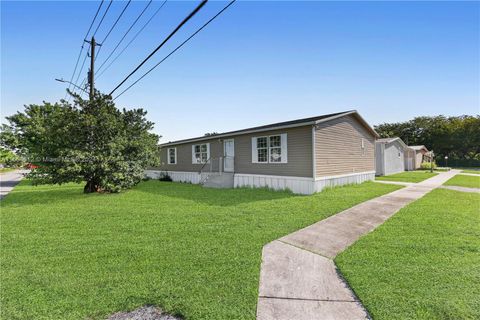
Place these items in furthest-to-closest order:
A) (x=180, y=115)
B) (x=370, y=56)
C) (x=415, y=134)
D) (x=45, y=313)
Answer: (x=415, y=134)
(x=180, y=115)
(x=370, y=56)
(x=45, y=313)

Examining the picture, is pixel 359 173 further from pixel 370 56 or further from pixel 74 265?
pixel 74 265

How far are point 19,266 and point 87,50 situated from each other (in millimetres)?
13097

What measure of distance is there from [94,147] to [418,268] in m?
12.5

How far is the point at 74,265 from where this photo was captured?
11.9 feet

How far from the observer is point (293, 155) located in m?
10.9

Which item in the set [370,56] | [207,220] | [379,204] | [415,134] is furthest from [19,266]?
[415,134]

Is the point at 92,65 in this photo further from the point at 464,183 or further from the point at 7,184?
the point at 464,183

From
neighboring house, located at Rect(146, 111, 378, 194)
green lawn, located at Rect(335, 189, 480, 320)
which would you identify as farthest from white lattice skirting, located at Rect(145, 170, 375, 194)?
green lawn, located at Rect(335, 189, 480, 320)

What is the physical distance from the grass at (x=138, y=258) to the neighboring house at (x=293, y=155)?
139 inches

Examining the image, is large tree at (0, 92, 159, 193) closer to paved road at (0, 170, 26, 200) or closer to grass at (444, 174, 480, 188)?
paved road at (0, 170, 26, 200)

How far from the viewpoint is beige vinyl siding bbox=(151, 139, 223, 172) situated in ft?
49.2

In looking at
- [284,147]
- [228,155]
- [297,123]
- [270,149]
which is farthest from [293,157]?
[228,155]

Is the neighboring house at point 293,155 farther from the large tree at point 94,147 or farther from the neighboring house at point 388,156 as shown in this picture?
the neighboring house at point 388,156

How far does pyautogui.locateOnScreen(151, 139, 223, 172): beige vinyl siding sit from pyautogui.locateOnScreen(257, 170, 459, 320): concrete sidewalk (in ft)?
32.3
